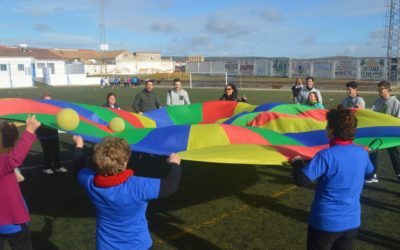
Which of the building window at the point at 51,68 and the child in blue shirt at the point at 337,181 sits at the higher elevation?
the building window at the point at 51,68

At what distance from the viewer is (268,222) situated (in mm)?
4441

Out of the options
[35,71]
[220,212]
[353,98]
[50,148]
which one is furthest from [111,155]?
[35,71]

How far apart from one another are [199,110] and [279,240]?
3.22 m

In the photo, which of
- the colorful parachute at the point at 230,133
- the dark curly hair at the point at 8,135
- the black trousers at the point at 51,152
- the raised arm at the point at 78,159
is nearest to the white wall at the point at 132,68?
the black trousers at the point at 51,152

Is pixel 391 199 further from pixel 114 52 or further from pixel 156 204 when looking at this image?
pixel 114 52

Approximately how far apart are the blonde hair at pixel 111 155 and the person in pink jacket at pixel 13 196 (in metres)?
0.75

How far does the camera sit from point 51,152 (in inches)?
255

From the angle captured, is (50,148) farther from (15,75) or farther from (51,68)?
(51,68)

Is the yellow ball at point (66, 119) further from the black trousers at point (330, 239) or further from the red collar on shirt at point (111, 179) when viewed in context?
the black trousers at point (330, 239)

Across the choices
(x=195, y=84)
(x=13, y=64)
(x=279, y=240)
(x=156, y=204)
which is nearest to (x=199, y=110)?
(x=156, y=204)

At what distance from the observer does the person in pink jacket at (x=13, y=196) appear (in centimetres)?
258

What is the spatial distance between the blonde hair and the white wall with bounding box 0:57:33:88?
42907 millimetres

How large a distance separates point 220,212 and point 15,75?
42.3m

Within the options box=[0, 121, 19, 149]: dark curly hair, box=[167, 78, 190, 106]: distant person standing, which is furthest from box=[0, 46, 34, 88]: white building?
box=[0, 121, 19, 149]: dark curly hair
